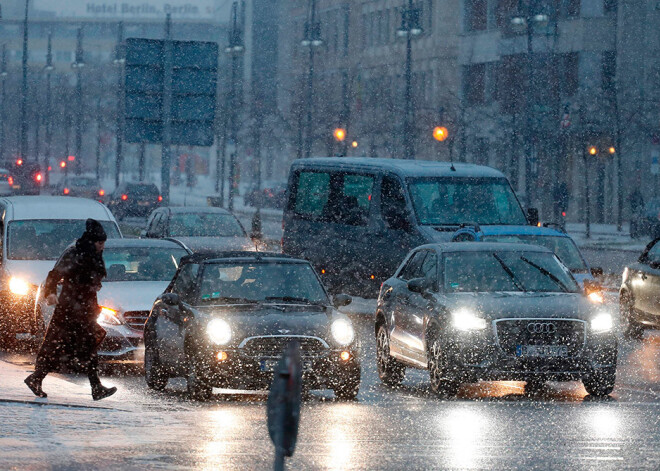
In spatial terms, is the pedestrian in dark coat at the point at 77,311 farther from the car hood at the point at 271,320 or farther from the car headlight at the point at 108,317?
the car headlight at the point at 108,317

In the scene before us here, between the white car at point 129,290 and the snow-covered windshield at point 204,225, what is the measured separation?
9.31 meters

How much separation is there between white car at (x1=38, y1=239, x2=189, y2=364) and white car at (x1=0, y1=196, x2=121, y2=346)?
126 cm

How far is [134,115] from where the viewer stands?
30.1 m

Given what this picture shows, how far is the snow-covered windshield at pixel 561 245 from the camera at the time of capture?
814 inches

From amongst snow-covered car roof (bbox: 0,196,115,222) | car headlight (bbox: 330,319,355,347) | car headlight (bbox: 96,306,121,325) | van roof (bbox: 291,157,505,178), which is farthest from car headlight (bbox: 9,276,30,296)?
van roof (bbox: 291,157,505,178)

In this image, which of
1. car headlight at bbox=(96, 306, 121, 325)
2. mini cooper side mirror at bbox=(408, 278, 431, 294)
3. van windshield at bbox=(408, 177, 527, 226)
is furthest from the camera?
van windshield at bbox=(408, 177, 527, 226)

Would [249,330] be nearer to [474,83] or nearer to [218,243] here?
[218,243]

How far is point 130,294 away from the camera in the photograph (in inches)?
672

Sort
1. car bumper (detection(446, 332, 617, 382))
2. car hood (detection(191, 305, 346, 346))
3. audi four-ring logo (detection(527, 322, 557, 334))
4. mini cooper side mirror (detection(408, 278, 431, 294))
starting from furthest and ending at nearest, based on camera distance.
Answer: mini cooper side mirror (detection(408, 278, 431, 294)), audi four-ring logo (detection(527, 322, 557, 334)), car bumper (detection(446, 332, 617, 382)), car hood (detection(191, 305, 346, 346))

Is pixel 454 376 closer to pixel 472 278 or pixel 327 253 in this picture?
pixel 472 278

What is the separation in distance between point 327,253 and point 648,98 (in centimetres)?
3895

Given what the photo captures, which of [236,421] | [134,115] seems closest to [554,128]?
[134,115]

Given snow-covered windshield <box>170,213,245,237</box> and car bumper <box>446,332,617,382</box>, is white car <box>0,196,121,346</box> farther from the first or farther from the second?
snow-covered windshield <box>170,213,245,237</box>

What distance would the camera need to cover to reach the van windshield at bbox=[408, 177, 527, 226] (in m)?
23.2
